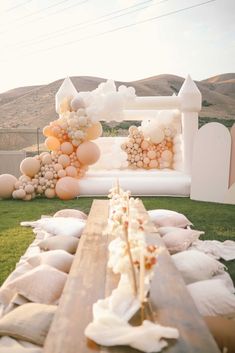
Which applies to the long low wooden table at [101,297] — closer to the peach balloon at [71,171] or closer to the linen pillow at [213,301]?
the linen pillow at [213,301]

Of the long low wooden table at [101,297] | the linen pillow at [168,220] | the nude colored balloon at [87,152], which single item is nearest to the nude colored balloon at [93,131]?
the nude colored balloon at [87,152]

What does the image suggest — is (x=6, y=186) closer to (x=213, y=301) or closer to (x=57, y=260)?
(x=57, y=260)

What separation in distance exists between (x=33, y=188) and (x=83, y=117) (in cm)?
160

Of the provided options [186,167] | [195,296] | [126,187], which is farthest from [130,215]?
[186,167]

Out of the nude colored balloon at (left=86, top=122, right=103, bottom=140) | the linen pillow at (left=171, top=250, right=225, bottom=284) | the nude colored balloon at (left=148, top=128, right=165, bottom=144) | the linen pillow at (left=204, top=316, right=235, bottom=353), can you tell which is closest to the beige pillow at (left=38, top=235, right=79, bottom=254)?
the linen pillow at (left=171, top=250, right=225, bottom=284)

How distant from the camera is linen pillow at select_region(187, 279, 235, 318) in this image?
234 cm

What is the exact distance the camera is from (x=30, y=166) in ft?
26.2

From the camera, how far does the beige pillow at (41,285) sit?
99.0 inches

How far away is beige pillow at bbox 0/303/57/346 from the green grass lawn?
1.29 meters

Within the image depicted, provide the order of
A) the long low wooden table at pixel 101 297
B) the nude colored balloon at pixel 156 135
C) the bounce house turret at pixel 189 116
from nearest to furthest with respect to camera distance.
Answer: the long low wooden table at pixel 101 297 → the bounce house turret at pixel 189 116 → the nude colored balloon at pixel 156 135

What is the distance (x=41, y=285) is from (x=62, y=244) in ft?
3.72

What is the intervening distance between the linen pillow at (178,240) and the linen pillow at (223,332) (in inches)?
69.0

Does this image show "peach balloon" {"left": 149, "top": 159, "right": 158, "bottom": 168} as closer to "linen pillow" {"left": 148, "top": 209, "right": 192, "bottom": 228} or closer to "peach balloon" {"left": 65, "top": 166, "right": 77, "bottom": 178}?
"peach balloon" {"left": 65, "top": 166, "right": 77, "bottom": 178}

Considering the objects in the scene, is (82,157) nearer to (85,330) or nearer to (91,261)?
(91,261)
